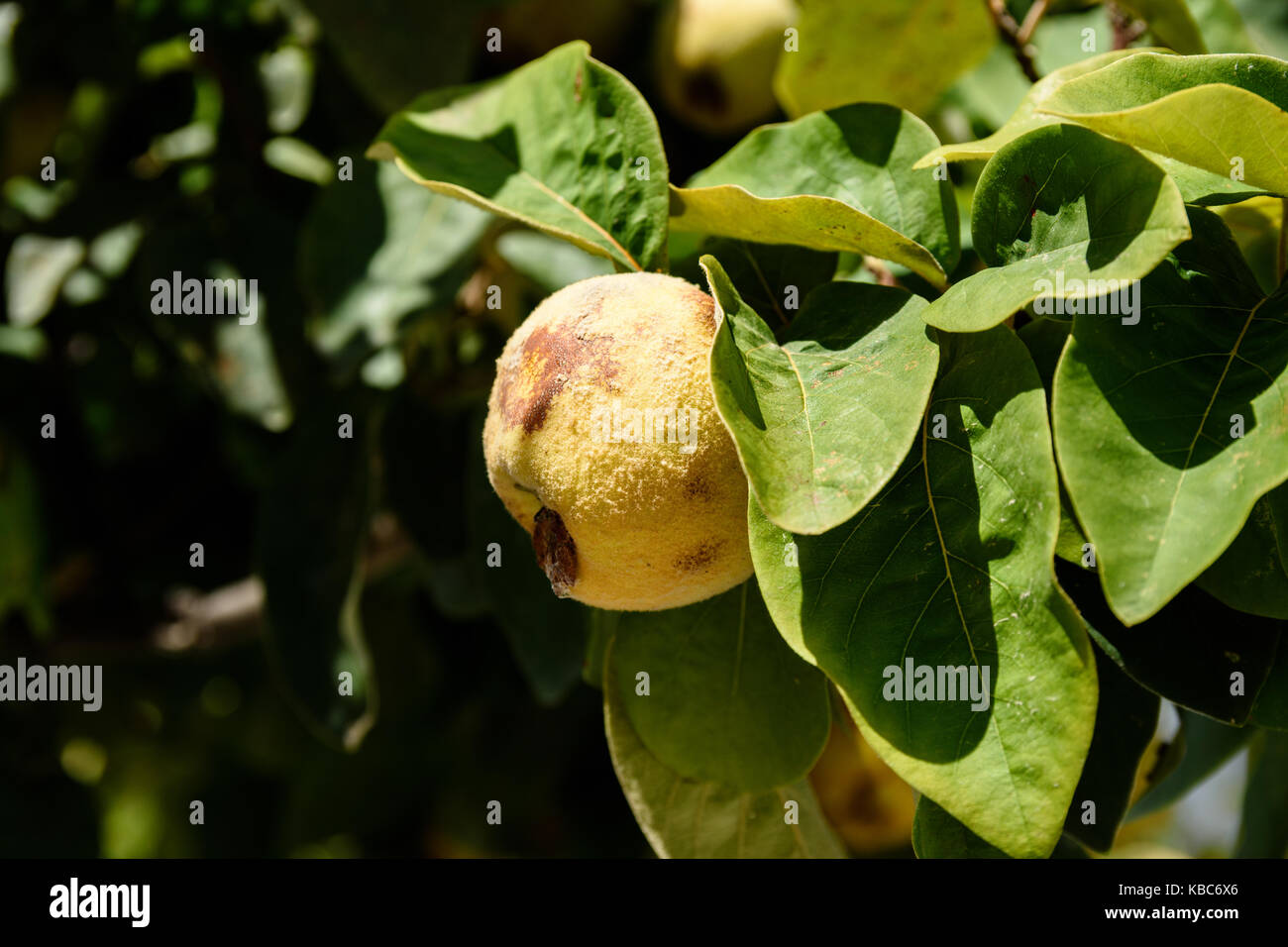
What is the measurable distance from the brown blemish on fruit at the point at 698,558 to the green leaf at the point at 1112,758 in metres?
0.32

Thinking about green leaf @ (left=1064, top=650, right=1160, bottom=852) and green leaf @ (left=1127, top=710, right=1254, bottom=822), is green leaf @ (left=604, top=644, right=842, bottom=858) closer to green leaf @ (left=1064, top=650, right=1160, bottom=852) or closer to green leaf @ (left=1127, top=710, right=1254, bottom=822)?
green leaf @ (left=1064, top=650, right=1160, bottom=852)

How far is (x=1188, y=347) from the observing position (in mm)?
641

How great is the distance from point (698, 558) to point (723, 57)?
0.97 metres

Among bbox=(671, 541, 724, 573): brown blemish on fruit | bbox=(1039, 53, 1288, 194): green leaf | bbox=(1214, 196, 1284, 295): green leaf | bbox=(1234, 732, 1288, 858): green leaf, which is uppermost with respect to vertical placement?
bbox=(1039, 53, 1288, 194): green leaf

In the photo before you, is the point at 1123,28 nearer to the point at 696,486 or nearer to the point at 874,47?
the point at 874,47

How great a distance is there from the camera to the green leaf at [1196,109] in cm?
60

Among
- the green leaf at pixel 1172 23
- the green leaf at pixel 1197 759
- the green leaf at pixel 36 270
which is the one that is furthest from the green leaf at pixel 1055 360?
the green leaf at pixel 36 270

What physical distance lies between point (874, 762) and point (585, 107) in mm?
1097

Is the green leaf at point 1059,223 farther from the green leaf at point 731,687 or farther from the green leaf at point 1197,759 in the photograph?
the green leaf at point 1197,759

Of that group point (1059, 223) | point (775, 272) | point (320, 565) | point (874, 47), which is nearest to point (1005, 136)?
point (1059, 223)

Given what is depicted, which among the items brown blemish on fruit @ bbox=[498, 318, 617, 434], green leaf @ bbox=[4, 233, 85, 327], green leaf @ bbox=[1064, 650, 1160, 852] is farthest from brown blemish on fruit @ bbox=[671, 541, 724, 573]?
green leaf @ bbox=[4, 233, 85, 327]

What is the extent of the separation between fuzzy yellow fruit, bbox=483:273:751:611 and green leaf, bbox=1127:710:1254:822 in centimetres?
83

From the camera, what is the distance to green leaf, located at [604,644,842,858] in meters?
0.89
